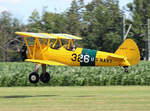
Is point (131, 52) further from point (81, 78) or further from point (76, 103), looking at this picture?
point (81, 78)

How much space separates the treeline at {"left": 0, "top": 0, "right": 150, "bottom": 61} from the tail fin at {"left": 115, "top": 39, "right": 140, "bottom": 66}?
3358cm

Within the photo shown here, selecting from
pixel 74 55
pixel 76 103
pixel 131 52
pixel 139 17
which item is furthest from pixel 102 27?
pixel 76 103

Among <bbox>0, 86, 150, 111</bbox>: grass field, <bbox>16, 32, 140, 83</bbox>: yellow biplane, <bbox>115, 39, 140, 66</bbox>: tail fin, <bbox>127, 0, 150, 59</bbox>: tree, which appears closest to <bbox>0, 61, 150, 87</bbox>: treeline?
<bbox>0, 86, 150, 111</bbox>: grass field

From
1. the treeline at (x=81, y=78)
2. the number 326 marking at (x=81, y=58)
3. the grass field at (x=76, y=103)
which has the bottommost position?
the grass field at (x=76, y=103)

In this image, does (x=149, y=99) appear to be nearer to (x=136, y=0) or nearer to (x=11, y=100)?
(x=11, y=100)

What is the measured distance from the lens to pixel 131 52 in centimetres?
2175

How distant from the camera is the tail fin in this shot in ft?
71.2

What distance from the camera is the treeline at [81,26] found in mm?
58688

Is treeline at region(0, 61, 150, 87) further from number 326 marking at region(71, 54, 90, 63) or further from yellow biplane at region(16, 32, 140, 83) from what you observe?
number 326 marking at region(71, 54, 90, 63)

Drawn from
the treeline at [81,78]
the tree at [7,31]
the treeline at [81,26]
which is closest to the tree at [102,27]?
the treeline at [81,26]

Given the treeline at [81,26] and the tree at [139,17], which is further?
the tree at [139,17]

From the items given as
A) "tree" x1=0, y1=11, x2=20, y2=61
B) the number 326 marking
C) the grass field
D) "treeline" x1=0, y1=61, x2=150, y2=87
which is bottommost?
the grass field

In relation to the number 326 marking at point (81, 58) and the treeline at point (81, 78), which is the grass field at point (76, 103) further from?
the treeline at point (81, 78)

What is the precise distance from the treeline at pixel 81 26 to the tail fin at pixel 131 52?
33.6m
